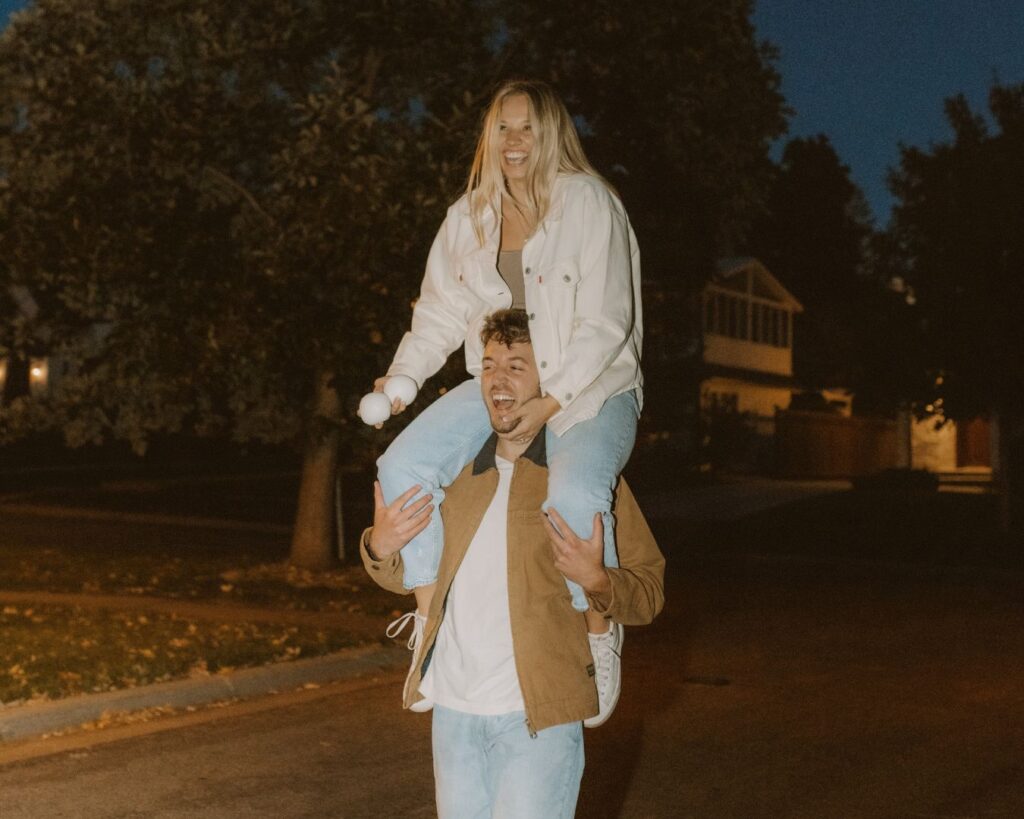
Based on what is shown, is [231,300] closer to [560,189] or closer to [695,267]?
[695,267]

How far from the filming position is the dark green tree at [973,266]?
2256 centimetres

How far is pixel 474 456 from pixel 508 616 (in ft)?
1.59

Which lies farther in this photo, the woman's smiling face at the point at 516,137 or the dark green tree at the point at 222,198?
the dark green tree at the point at 222,198

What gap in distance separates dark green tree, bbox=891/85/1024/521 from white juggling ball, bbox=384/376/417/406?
20001 millimetres

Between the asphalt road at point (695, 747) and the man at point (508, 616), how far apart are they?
10.7 ft

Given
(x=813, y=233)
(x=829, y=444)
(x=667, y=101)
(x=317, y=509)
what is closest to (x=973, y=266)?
(x=667, y=101)

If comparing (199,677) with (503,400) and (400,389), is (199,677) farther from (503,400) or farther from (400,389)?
(503,400)

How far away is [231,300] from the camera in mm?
14117

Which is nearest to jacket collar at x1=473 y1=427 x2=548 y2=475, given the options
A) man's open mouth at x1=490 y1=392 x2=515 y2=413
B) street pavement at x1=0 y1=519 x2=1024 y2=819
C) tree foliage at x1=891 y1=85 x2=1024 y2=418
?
man's open mouth at x1=490 y1=392 x2=515 y2=413

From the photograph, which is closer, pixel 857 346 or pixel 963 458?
pixel 857 346

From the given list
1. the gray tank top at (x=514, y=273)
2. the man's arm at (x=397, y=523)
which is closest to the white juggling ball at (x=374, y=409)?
the man's arm at (x=397, y=523)

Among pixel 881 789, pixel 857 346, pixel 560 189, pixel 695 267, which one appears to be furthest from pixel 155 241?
pixel 857 346

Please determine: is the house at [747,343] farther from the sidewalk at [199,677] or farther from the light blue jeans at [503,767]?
the light blue jeans at [503,767]

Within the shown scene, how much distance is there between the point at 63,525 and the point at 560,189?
21420 millimetres
